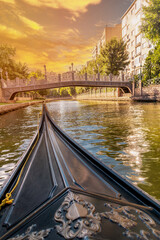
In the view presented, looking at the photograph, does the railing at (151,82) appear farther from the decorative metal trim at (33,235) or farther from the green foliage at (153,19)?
the decorative metal trim at (33,235)

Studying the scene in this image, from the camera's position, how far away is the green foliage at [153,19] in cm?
1579

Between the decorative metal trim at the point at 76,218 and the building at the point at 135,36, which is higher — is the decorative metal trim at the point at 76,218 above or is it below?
below

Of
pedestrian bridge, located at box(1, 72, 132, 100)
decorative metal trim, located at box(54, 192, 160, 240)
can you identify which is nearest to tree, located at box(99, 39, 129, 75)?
pedestrian bridge, located at box(1, 72, 132, 100)

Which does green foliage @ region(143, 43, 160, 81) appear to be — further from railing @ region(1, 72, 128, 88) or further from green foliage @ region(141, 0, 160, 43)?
railing @ region(1, 72, 128, 88)

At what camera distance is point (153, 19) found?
16.2 m

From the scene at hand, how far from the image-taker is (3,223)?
1.19 meters

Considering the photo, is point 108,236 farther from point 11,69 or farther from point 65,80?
point 11,69

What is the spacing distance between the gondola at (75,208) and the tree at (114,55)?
33.5 m

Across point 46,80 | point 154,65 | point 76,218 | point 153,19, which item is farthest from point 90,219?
point 46,80

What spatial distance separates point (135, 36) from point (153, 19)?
25922mm

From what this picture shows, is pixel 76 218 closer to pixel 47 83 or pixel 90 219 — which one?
pixel 90 219

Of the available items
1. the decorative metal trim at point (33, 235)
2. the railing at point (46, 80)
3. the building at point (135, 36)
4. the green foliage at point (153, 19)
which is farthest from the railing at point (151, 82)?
the decorative metal trim at point (33, 235)

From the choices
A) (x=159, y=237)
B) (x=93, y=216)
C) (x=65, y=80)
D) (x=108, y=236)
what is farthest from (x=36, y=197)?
(x=65, y=80)

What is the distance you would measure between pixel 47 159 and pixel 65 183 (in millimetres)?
1014
